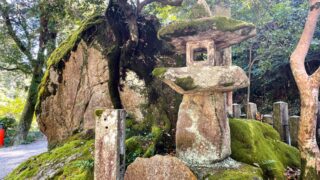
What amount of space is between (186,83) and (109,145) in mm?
1302

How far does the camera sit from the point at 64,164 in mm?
5035

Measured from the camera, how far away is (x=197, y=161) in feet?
13.0

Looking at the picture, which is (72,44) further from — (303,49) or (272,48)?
(272,48)

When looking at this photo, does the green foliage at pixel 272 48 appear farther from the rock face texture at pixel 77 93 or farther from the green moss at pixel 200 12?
the rock face texture at pixel 77 93

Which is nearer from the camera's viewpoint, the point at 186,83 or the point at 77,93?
the point at 186,83

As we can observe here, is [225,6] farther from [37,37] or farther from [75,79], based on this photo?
[37,37]

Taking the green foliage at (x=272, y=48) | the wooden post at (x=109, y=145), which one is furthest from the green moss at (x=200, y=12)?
the green foliage at (x=272, y=48)

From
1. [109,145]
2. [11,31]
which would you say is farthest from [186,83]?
[11,31]

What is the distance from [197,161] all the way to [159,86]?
7.92 ft

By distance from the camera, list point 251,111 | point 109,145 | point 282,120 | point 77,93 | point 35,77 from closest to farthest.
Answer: point 109,145
point 282,120
point 251,111
point 77,93
point 35,77

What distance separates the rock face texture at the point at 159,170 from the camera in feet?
11.8

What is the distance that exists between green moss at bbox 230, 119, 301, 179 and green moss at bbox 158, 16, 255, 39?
1806mm

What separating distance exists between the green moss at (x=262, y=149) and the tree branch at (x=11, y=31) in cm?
1030

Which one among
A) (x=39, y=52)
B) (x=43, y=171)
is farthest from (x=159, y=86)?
(x=39, y=52)
